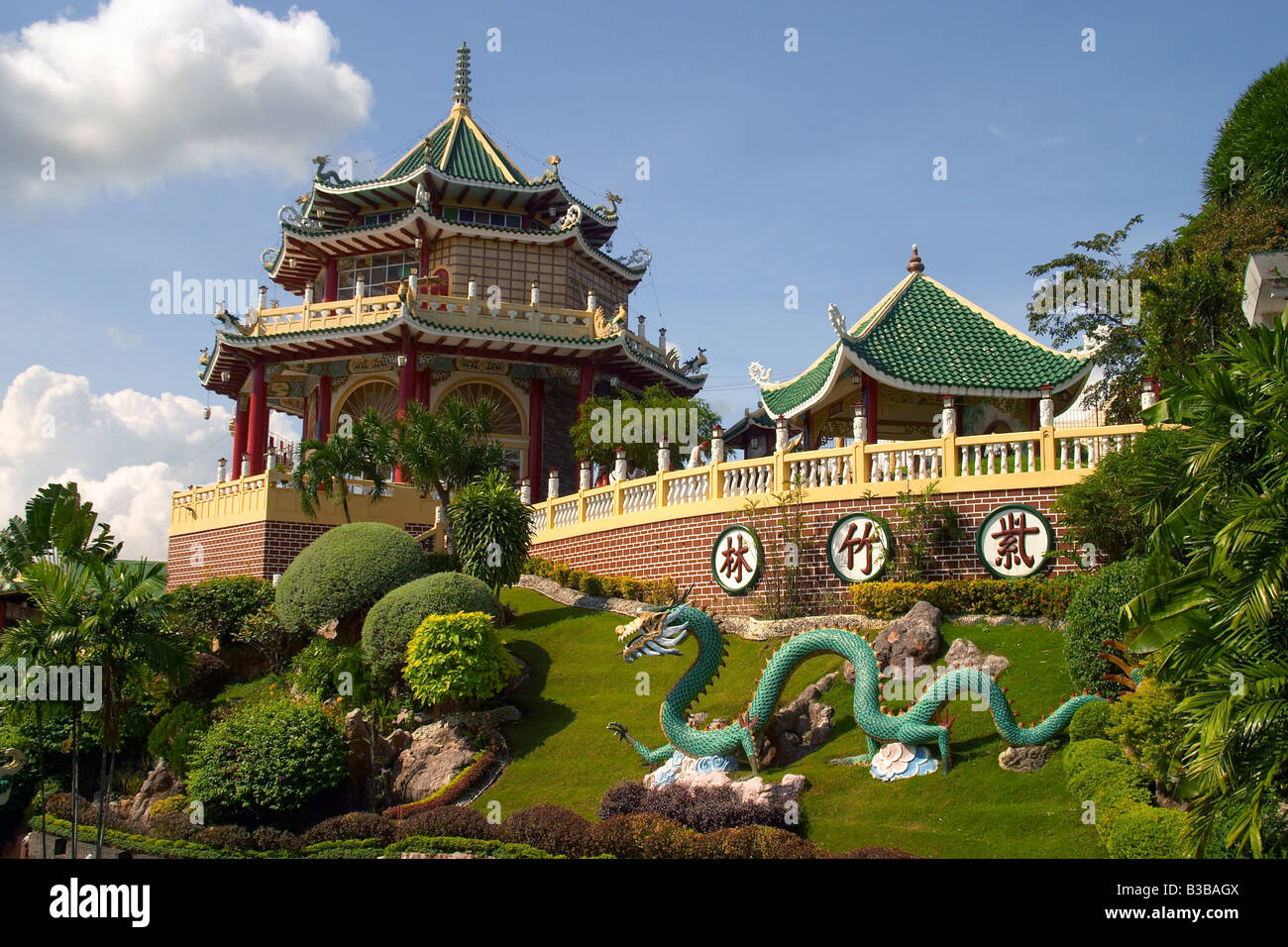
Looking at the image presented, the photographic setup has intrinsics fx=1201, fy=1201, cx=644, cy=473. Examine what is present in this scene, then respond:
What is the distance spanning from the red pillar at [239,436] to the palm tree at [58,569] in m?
23.1

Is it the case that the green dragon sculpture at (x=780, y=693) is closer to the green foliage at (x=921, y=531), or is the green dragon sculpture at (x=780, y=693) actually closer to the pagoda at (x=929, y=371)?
the green foliage at (x=921, y=531)

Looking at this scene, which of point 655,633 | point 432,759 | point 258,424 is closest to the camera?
point 655,633

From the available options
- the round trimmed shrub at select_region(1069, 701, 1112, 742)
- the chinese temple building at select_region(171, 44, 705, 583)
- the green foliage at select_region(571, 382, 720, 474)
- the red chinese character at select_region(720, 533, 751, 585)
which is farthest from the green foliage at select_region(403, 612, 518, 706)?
the chinese temple building at select_region(171, 44, 705, 583)

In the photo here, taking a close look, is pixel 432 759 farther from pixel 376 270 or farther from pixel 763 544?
pixel 376 270

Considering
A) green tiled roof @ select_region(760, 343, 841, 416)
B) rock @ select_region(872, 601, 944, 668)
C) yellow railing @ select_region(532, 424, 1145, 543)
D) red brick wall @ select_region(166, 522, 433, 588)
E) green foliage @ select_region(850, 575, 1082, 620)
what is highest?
green tiled roof @ select_region(760, 343, 841, 416)

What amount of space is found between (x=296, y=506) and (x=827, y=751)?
17.9 m

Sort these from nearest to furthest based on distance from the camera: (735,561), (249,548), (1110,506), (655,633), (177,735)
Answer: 1. (655,633)
2. (1110,506)
3. (177,735)
4. (735,561)
5. (249,548)

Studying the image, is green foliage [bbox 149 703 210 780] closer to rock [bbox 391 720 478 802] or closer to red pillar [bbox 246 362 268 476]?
rock [bbox 391 720 478 802]

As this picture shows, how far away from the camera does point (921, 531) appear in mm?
19734

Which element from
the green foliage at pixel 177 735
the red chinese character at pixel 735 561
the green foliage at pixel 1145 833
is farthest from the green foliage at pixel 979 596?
the green foliage at pixel 177 735

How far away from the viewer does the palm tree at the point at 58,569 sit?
48.2 feet

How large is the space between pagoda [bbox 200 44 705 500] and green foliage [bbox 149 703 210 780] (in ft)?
46.1

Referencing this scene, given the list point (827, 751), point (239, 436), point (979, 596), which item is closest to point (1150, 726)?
point (827, 751)

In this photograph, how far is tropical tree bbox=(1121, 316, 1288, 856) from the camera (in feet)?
30.0
